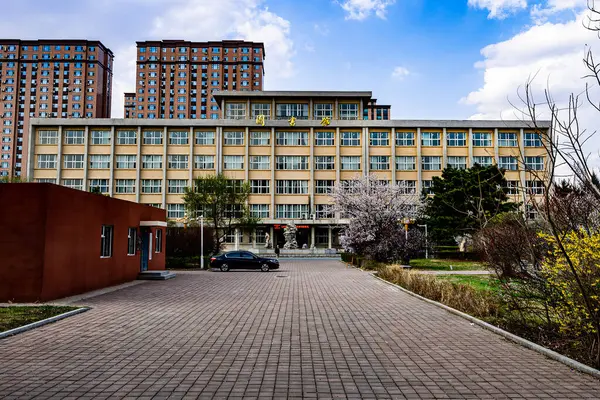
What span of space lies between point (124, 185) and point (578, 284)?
70671mm

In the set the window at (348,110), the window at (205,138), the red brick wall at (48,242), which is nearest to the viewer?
the red brick wall at (48,242)

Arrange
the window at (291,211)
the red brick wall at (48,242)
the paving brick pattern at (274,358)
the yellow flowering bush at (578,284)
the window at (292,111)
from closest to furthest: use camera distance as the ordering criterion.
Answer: the paving brick pattern at (274,358)
the yellow flowering bush at (578,284)
the red brick wall at (48,242)
the window at (291,211)
the window at (292,111)

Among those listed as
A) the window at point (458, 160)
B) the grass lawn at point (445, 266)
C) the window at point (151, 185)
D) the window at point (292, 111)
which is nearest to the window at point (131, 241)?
the grass lawn at point (445, 266)

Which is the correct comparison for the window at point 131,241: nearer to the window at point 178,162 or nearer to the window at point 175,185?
the window at point 175,185

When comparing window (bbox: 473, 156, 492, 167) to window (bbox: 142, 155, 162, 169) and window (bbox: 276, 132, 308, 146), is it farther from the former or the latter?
window (bbox: 142, 155, 162, 169)

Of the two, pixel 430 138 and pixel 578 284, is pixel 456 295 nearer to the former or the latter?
pixel 578 284

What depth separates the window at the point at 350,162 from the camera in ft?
236

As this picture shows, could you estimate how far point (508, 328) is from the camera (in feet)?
33.5

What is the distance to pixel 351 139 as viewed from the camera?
72438 millimetres

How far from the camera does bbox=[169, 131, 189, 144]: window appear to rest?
71.8 metres

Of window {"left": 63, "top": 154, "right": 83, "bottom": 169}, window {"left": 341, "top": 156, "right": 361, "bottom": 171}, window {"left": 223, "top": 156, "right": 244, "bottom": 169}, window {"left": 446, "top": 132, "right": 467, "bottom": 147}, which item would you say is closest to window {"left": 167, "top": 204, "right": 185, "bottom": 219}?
window {"left": 223, "top": 156, "right": 244, "bottom": 169}

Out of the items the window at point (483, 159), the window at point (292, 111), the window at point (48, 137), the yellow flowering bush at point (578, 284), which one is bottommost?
the yellow flowering bush at point (578, 284)

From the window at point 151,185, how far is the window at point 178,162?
2.85 m

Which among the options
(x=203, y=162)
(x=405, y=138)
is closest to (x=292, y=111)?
(x=203, y=162)
